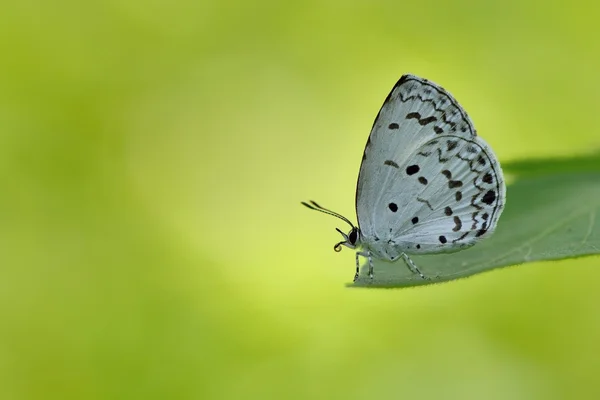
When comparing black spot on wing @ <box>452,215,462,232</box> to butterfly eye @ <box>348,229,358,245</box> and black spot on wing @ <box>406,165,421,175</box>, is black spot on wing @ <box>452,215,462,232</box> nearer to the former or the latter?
black spot on wing @ <box>406,165,421,175</box>

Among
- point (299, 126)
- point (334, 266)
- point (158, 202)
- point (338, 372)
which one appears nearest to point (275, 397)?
point (338, 372)

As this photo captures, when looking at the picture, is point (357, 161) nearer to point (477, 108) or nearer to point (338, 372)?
point (477, 108)

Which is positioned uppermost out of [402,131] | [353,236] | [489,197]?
[402,131]

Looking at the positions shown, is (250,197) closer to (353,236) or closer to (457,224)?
(353,236)

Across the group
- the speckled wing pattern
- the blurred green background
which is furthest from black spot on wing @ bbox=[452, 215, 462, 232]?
the blurred green background

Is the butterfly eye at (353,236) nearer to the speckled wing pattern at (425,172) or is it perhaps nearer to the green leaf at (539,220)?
the speckled wing pattern at (425,172)

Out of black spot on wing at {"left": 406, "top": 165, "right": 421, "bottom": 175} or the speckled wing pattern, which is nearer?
the speckled wing pattern

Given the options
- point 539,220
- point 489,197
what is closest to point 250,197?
point 489,197
